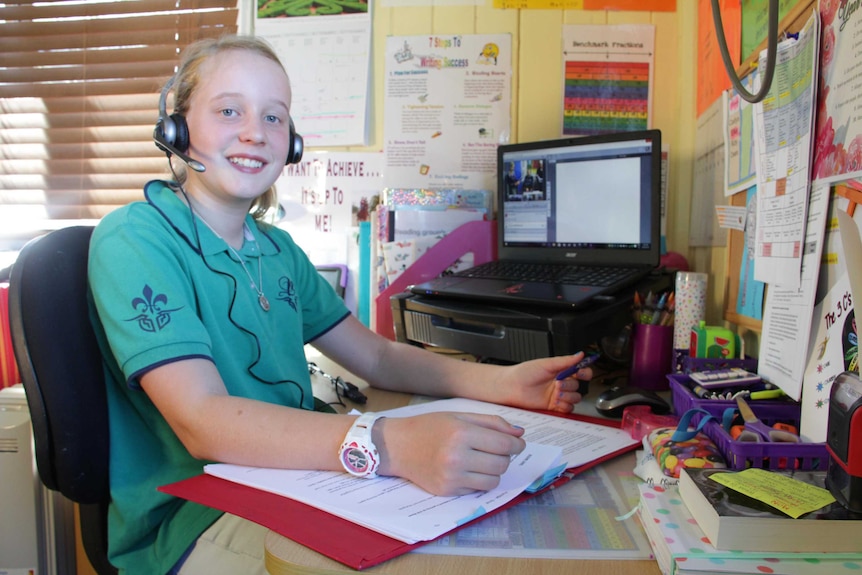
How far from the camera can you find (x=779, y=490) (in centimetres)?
45

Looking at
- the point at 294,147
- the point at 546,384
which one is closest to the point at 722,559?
the point at 546,384

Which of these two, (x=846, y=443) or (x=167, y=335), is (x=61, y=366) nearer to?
(x=167, y=335)

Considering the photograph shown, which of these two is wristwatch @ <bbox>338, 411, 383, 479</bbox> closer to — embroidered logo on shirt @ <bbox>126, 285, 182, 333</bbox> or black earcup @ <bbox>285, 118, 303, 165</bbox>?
embroidered logo on shirt @ <bbox>126, 285, 182, 333</bbox>

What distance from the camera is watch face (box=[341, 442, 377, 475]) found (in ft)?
1.82

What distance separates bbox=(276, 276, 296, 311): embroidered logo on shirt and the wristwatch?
41 cm

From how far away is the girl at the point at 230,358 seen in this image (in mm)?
580

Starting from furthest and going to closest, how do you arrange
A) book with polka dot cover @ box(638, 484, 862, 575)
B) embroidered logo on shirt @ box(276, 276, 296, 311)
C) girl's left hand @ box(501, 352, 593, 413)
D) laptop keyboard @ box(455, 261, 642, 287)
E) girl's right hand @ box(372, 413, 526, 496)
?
laptop keyboard @ box(455, 261, 642, 287)
embroidered logo on shirt @ box(276, 276, 296, 311)
girl's left hand @ box(501, 352, 593, 413)
girl's right hand @ box(372, 413, 526, 496)
book with polka dot cover @ box(638, 484, 862, 575)

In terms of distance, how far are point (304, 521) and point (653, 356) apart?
0.67 m

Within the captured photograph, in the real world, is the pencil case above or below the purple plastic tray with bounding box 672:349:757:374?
below

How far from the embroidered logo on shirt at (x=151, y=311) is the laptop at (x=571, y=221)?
0.53m

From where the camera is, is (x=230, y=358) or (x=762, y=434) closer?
(x=762, y=434)

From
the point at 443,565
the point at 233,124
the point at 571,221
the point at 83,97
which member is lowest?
the point at 443,565

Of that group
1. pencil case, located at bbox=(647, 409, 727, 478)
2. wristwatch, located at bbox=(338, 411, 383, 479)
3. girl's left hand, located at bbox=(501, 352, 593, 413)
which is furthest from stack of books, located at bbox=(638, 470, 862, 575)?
girl's left hand, located at bbox=(501, 352, 593, 413)

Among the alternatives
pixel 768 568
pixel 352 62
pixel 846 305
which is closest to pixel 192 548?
pixel 768 568
